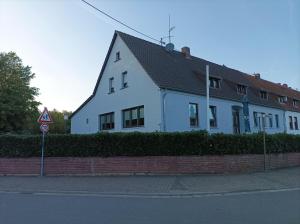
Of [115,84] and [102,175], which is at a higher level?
[115,84]

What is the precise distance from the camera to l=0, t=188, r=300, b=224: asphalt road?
24.0 ft

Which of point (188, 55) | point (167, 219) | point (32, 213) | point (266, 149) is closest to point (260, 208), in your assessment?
point (167, 219)

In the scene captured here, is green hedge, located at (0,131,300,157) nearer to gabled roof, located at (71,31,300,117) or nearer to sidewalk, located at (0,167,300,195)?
sidewalk, located at (0,167,300,195)

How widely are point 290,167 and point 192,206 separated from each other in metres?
13.7

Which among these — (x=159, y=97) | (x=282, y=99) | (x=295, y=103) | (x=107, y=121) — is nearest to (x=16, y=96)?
(x=107, y=121)

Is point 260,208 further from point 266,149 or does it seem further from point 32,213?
point 266,149

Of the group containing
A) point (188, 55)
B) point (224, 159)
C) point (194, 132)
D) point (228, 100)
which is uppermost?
point (188, 55)

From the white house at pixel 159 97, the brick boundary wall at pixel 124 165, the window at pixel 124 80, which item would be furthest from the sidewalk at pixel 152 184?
the window at pixel 124 80

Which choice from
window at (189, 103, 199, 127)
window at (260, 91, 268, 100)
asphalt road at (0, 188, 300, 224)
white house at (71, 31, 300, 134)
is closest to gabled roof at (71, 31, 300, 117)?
white house at (71, 31, 300, 134)

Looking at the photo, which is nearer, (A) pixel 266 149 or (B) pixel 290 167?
(A) pixel 266 149

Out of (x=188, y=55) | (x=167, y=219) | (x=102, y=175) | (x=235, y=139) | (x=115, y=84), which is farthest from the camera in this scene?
(x=188, y=55)

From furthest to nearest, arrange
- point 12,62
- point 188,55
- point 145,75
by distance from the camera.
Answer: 1. point 12,62
2. point 188,55
3. point 145,75

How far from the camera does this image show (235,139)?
698 inches

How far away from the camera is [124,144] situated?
16547mm
